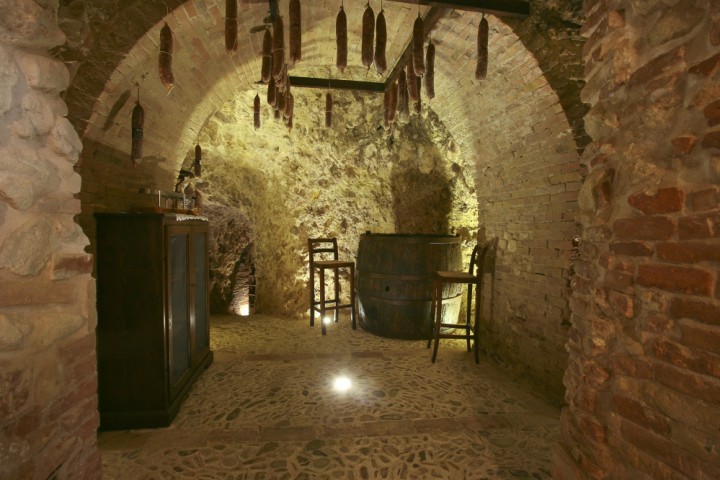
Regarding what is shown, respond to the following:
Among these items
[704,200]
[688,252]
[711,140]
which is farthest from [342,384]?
[711,140]

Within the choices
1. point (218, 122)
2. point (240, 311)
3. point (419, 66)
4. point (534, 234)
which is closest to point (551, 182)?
point (534, 234)

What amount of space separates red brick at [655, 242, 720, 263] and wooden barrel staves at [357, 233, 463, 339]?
138 inches

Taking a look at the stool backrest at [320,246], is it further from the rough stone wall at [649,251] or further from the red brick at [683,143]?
the red brick at [683,143]

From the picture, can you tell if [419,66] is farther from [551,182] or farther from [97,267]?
[97,267]

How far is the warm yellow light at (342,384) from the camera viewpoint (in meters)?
3.32

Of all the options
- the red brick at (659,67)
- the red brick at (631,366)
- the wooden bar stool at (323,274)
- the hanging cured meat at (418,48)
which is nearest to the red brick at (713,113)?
the red brick at (659,67)

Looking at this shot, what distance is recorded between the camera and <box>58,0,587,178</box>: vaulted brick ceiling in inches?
100

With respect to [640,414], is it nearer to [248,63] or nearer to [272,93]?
[272,93]

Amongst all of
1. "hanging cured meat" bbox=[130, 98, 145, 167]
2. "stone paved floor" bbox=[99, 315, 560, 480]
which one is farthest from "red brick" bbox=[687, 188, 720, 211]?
"hanging cured meat" bbox=[130, 98, 145, 167]

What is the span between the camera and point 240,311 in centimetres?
693

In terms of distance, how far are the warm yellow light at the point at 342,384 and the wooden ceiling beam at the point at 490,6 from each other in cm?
337

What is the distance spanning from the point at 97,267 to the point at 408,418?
2638mm

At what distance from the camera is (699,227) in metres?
1.04

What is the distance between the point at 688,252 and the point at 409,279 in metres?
3.64
